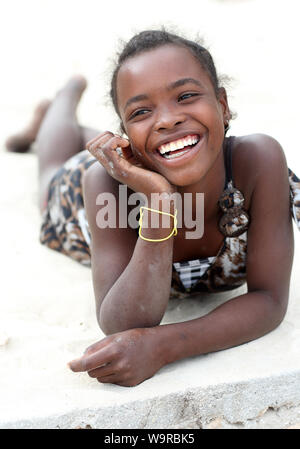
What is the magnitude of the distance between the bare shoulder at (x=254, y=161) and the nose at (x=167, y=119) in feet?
1.22

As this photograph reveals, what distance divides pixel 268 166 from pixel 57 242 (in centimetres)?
141

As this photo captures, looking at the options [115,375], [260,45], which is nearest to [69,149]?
[115,375]

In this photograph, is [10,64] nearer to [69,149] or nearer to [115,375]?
[69,149]

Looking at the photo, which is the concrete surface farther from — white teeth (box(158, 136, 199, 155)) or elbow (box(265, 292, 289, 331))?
white teeth (box(158, 136, 199, 155))

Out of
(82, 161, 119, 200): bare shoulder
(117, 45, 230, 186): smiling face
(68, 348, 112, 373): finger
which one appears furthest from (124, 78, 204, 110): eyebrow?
(68, 348, 112, 373): finger

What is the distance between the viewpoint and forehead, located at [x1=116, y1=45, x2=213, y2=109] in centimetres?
193

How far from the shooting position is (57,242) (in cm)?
318

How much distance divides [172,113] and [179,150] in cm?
13

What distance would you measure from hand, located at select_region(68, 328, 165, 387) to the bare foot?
2783 mm

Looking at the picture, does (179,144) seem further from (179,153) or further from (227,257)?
(227,257)

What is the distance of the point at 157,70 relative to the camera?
1.94 meters

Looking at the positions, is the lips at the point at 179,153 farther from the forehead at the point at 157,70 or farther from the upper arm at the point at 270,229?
the upper arm at the point at 270,229

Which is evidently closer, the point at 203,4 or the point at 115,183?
the point at 115,183

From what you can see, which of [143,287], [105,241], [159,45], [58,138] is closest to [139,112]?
[159,45]
